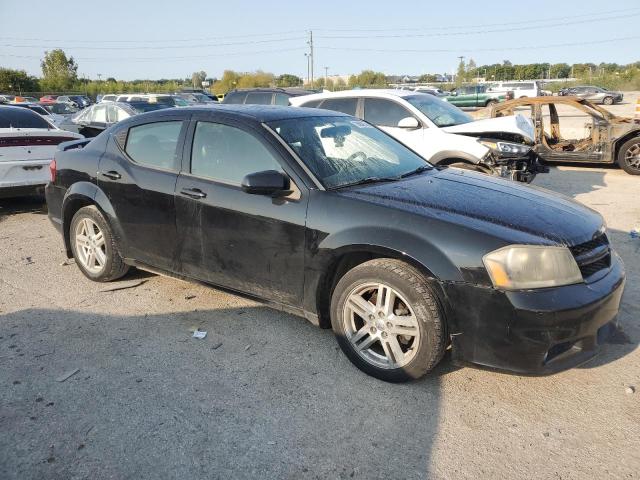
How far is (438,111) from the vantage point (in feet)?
28.1

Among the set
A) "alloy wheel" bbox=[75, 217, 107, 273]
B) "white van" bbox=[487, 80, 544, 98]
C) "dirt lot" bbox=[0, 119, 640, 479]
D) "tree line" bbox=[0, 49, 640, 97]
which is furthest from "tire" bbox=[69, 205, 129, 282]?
"tree line" bbox=[0, 49, 640, 97]

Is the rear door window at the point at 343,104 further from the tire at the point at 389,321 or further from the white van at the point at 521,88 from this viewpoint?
the white van at the point at 521,88

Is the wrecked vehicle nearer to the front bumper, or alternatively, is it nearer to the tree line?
the front bumper

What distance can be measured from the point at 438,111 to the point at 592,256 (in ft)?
19.4

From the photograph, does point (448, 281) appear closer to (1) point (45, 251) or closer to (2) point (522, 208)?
(2) point (522, 208)

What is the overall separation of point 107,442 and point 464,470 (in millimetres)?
1794

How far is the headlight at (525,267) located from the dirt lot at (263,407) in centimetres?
75

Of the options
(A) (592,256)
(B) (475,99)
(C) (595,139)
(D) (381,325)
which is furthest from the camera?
(B) (475,99)

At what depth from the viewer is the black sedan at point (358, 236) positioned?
2.81m

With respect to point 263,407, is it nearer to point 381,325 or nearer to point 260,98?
point 381,325

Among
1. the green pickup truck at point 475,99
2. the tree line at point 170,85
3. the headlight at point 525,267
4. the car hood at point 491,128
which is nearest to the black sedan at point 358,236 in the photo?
the headlight at point 525,267

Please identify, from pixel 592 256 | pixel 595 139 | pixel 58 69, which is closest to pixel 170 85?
pixel 58 69

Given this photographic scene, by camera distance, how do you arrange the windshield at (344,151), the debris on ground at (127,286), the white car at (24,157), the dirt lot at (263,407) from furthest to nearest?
the white car at (24,157) → the debris on ground at (127,286) → the windshield at (344,151) → the dirt lot at (263,407)

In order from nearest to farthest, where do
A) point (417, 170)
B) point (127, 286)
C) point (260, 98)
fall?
point (417, 170) < point (127, 286) < point (260, 98)
